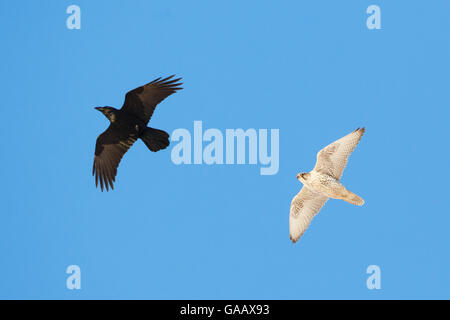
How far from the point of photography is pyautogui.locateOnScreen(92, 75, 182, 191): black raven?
10.5 metres

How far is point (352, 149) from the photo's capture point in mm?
9984

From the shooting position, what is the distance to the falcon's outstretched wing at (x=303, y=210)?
35.0 ft

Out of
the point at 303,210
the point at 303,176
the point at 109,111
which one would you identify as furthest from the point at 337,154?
the point at 109,111

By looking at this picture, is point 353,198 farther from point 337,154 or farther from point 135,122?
point 135,122

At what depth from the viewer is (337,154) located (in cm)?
1000

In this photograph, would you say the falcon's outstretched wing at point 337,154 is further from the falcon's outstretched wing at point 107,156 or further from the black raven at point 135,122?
the falcon's outstretched wing at point 107,156

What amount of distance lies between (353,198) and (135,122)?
394 cm

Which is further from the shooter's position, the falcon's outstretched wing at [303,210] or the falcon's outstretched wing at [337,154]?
the falcon's outstretched wing at [303,210]

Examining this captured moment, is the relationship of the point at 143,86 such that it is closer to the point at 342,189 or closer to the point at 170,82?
the point at 170,82

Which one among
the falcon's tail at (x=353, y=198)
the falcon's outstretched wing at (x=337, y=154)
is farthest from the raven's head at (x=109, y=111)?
the falcon's tail at (x=353, y=198)

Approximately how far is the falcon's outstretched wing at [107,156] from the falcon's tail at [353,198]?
3891 mm
